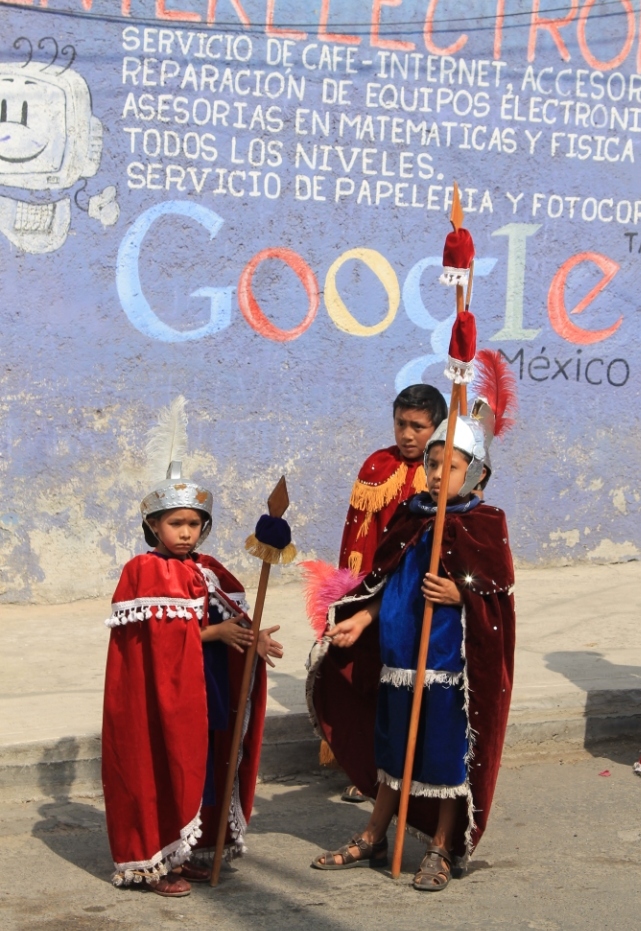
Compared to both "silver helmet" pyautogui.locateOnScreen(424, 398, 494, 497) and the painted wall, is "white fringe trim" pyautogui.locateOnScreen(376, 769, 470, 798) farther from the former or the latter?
the painted wall

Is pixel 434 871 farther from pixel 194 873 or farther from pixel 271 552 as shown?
pixel 271 552

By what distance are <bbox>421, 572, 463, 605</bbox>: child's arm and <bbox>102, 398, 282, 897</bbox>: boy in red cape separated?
22.4 inches

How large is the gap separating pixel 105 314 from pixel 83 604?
1788 millimetres

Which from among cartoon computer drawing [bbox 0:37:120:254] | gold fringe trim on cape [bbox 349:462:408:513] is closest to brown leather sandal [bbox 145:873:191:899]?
gold fringe trim on cape [bbox 349:462:408:513]

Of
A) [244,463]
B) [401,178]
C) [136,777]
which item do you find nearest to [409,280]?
[401,178]

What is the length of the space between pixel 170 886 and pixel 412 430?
216 centimetres

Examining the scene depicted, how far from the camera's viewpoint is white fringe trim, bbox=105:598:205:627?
4562 mm

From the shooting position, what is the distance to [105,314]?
8219 millimetres

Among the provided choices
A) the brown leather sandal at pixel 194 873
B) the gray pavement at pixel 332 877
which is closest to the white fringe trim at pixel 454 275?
the gray pavement at pixel 332 877

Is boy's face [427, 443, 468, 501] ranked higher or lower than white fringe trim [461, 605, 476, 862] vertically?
higher

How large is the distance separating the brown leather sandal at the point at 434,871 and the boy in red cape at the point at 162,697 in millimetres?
813

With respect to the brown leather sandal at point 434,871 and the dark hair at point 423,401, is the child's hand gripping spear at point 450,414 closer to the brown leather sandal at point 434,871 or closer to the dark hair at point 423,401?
the brown leather sandal at point 434,871

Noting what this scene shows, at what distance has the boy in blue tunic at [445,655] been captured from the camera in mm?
4730

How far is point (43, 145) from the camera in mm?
8016
